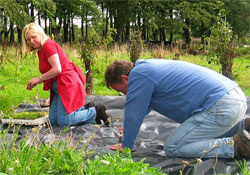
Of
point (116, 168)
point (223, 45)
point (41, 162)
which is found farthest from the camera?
point (223, 45)

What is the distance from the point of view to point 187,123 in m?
2.98

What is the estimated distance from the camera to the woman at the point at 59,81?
4.04m

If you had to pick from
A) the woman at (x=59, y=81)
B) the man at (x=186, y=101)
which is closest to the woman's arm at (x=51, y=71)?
the woman at (x=59, y=81)

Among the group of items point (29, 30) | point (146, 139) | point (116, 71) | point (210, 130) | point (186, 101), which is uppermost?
point (29, 30)

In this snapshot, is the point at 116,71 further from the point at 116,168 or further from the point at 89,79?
the point at 89,79

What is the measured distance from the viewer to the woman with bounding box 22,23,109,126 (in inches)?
159

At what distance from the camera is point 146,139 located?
372 cm

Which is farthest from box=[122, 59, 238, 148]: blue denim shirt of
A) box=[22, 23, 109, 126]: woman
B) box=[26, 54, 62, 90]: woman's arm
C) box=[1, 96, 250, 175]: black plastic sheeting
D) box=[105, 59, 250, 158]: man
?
box=[26, 54, 62, 90]: woman's arm

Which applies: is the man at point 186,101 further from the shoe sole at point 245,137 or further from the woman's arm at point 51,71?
the woman's arm at point 51,71

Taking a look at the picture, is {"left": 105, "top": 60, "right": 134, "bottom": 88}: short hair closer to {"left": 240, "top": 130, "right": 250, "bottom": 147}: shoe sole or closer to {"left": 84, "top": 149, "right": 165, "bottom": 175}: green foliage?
{"left": 84, "top": 149, "right": 165, "bottom": 175}: green foliage

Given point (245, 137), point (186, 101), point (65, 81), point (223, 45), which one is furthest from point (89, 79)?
point (245, 137)

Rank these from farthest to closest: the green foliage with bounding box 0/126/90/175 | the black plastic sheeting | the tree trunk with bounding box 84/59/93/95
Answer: the tree trunk with bounding box 84/59/93/95
the black plastic sheeting
the green foliage with bounding box 0/126/90/175

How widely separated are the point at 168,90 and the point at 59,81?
176 cm

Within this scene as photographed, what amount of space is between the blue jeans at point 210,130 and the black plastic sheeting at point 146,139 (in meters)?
0.07
